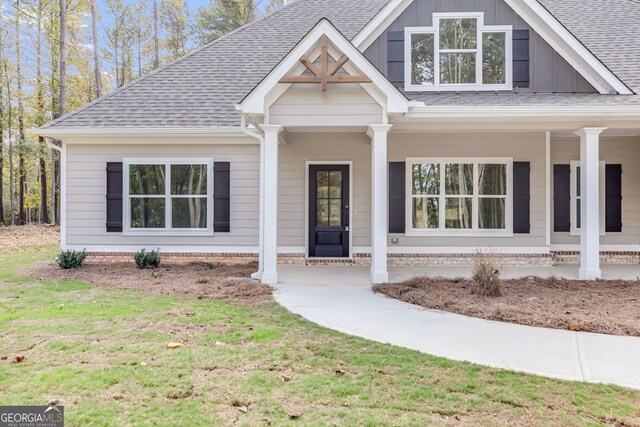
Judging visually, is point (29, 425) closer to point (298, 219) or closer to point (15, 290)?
point (15, 290)

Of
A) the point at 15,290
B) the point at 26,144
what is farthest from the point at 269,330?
the point at 26,144

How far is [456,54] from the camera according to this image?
8.65 meters

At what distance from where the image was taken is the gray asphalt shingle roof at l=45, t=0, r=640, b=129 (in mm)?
8742

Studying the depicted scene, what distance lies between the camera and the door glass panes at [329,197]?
924 cm

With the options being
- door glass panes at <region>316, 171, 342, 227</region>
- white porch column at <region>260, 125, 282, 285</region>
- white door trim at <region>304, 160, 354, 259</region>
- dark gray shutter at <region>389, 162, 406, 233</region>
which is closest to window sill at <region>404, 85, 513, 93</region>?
dark gray shutter at <region>389, 162, 406, 233</region>

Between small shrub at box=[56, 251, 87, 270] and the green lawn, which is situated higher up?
small shrub at box=[56, 251, 87, 270]

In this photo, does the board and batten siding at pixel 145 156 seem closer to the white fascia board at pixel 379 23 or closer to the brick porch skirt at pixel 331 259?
the brick porch skirt at pixel 331 259

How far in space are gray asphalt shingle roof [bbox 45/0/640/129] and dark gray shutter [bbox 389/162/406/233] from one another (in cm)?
168

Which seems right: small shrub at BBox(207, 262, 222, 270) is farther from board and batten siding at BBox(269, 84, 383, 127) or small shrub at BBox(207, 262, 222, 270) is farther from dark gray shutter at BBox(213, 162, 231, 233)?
board and batten siding at BBox(269, 84, 383, 127)

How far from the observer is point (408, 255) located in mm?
8930

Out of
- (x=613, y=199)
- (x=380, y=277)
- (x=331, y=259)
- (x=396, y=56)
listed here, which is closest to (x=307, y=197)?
(x=331, y=259)

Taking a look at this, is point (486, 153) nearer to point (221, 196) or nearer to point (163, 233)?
point (221, 196)

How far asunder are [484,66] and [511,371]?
709 centimetres

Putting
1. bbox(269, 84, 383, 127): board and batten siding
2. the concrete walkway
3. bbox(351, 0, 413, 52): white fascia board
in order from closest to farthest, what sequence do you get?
the concrete walkway, bbox(269, 84, 383, 127): board and batten siding, bbox(351, 0, 413, 52): white fascia board
